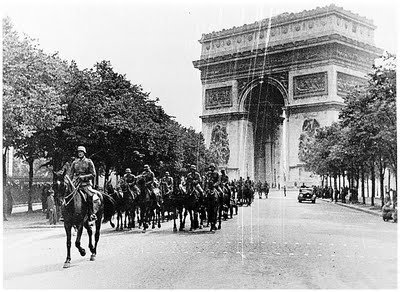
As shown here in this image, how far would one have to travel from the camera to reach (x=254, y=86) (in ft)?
282

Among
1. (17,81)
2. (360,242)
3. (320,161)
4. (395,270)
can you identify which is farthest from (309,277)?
(320,161)

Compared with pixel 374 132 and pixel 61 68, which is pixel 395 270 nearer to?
pixel 374 132

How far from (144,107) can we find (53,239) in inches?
956

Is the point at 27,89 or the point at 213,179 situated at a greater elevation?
the point at 27,89

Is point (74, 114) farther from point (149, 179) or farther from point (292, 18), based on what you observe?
point (292, 18)

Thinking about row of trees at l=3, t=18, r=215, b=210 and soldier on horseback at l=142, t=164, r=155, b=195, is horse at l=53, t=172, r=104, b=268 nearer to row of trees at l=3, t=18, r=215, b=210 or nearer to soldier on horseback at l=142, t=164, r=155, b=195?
soldier on horseback at l=142, t=164, r=155, b=195

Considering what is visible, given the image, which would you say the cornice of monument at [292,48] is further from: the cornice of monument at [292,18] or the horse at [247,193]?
the horse at [247,193]

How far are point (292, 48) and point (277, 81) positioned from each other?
5571mm

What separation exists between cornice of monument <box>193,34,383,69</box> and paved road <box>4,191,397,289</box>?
5481 centimetres

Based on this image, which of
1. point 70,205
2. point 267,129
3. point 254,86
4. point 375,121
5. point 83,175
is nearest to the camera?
point 70,205

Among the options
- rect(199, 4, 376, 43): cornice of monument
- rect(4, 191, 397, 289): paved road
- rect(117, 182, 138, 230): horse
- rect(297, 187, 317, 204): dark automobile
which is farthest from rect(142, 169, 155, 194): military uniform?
rect(199, 4, 376, 43): cornice of monument

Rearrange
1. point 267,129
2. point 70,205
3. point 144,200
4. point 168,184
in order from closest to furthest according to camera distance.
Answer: point 70,205 < point 144,200 < point 168,184 < point 267,129

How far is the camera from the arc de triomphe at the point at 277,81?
75812 millimetres

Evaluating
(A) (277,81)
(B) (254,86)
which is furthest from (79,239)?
(B) (254,86)
